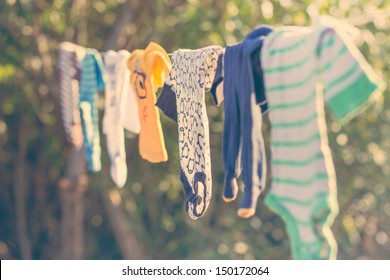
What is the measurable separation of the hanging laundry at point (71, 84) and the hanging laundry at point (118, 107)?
35cm

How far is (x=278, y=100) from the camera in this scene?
2.14 m

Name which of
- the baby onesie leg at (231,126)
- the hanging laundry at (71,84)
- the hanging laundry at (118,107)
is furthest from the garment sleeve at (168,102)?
the hanging laundry at (71,84)

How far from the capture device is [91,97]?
3.60 m

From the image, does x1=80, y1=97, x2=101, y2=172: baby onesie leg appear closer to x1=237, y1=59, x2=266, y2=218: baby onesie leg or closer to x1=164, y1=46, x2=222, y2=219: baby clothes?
x1=164, y1=46, x2=222, y2=219: baby clothes

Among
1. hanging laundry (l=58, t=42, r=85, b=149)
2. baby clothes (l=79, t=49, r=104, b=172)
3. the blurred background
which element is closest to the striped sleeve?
baby clothes (l=79, t=49, r=104, b=172)

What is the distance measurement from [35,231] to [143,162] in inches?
43.2

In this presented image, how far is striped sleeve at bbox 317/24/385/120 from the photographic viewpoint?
1.84 m

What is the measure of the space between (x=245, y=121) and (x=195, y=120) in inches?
19.1

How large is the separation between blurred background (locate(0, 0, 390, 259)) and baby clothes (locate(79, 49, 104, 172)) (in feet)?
3.83

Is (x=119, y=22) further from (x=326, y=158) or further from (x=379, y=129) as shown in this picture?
(x=326, y=158)

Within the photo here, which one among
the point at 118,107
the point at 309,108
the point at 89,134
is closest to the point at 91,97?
the point at 89,134

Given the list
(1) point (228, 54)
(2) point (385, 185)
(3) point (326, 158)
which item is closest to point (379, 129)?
(2) point (385, 185)

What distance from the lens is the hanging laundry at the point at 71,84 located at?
12.4 ft

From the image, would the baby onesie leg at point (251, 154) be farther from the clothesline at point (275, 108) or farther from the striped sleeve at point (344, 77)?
the striped sleeve at point (344, 77)
